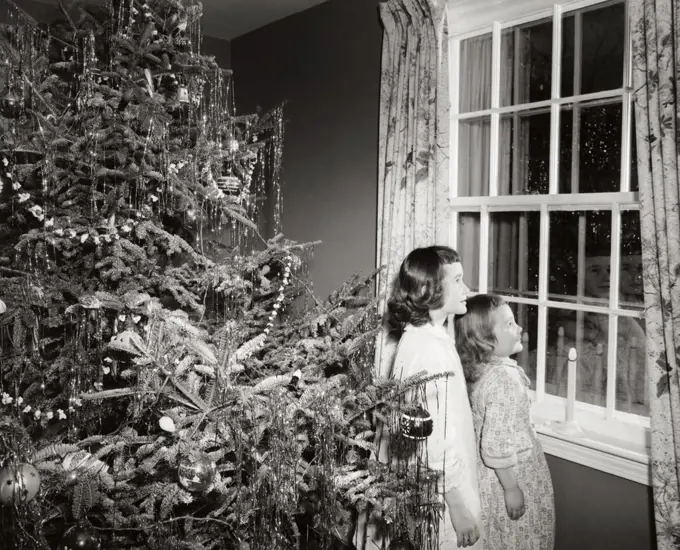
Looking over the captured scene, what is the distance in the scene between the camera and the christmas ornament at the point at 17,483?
1730mm

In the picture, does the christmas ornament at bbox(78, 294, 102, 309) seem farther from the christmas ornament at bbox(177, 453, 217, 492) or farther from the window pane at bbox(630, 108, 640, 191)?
the window pane at bbox(630, 108, 640, 191)

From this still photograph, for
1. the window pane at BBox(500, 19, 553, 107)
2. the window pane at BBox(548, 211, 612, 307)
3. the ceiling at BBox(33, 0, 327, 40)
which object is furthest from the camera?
the ceiling at BBox(33, 0, 327, 40)

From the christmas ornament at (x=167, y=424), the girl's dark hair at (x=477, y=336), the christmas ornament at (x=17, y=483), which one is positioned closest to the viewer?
the christmas ornament at (x=17, y=483)

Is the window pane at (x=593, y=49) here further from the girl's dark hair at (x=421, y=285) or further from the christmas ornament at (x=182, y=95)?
the christmas ornament at (x=182, y=95)

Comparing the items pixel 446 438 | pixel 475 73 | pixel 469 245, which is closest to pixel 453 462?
pixel 446 438

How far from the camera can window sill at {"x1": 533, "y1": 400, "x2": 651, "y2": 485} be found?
2.26 m

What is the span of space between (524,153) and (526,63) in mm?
424

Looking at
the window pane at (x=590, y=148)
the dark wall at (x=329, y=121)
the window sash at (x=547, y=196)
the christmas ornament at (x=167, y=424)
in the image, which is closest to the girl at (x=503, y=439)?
the window sash at (x=547, y=196)

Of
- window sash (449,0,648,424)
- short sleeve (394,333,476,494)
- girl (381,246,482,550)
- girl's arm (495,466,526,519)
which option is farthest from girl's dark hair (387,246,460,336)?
window sash (449,0,648,424)

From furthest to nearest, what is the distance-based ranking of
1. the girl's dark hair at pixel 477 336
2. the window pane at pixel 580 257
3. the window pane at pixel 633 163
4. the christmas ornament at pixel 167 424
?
the window pane at pixel 580 257 < the window pane at pixel 633 163 < the girl's dark hair at pixel 477 336 < the christmas ornament at pixel 167 424

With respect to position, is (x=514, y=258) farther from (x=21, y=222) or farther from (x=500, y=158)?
(x=21, y=222)

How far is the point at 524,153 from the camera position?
285 centimetres

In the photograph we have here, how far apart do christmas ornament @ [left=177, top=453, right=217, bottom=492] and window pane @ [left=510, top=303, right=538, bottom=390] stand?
168 centimetres

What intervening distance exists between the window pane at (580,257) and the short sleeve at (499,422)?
29.6 inches
